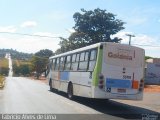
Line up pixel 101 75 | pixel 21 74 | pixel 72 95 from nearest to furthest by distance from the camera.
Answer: pixel 101 75, pixel 72 95, pixel 21 74

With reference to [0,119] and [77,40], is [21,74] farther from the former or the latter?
[0,119]

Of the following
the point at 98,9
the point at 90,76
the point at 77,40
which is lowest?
the point at 90,76

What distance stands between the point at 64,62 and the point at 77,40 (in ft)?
128

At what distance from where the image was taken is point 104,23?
6656 cm

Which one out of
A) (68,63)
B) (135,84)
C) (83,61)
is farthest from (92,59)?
(68,63)

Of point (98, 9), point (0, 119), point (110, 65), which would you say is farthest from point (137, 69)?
point (98, 9)

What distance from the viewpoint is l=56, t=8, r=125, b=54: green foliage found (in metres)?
64.0

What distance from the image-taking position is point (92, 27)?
66062 millimetres

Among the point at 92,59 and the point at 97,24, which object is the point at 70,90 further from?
the point at 97,24

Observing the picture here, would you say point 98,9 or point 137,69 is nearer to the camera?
point 137,69

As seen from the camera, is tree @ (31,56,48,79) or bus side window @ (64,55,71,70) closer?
bus side window @ (64,55,71,70)

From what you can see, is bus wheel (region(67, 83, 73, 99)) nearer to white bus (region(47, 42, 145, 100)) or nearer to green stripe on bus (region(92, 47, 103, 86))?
white bus (region(47, 42, 145, 100))

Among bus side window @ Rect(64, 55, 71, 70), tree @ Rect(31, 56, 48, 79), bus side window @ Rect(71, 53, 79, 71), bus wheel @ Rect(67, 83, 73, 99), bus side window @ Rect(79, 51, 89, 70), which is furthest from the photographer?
tree @ Rect(31, 56, 48, 79)

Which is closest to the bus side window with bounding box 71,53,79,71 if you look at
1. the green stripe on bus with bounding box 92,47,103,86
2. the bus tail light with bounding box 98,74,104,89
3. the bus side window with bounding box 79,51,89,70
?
the bus side window with bounding box 79,51,89,70
